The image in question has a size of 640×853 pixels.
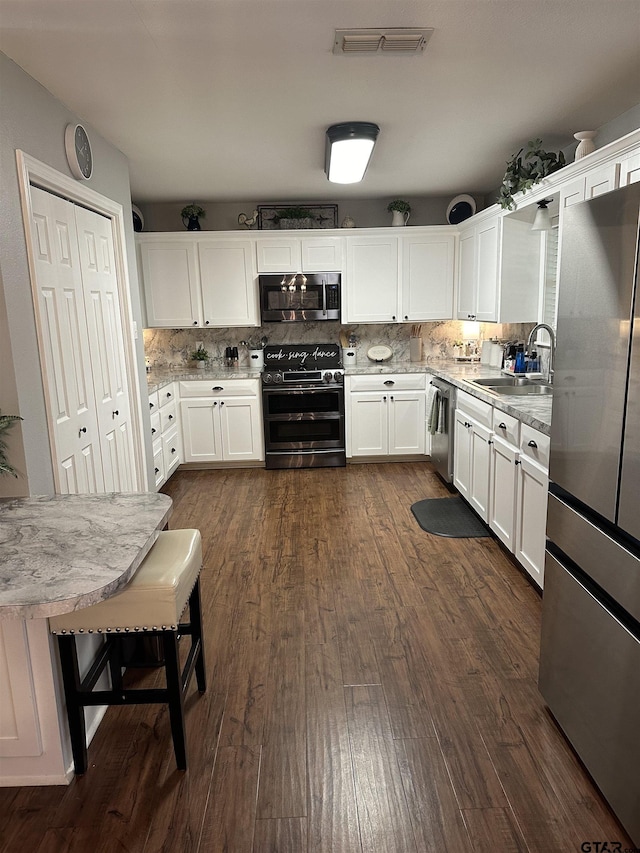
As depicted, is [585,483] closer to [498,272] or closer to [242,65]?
[242,65]

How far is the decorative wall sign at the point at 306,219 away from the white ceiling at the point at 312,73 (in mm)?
1580

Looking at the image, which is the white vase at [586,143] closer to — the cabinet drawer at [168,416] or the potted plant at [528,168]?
the potted plant at [528,168]

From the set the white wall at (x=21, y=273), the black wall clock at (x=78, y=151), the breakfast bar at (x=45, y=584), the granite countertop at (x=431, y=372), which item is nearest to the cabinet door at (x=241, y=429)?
the granite countertop at (x=431, y=372)

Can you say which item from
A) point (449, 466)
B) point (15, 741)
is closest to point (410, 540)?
point (449, 466)

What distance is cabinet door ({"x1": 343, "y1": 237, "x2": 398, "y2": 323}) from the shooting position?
5.52m

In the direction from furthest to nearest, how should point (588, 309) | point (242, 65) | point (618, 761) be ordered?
1. point (242, 65)
2. point (588, 309)
3. point (618, 761)

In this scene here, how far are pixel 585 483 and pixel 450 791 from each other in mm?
1060

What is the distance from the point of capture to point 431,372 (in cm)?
531

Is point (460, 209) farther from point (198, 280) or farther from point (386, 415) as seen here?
point (198, 280)

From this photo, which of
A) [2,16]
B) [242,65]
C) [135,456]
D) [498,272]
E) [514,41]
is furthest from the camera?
[498,272]

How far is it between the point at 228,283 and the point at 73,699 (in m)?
4.32

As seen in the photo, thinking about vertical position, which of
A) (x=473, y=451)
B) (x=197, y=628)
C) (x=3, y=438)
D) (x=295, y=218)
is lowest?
(x=197, y=628)

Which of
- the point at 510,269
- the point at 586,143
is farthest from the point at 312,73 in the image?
the point at 510,269

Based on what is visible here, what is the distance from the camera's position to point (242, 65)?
2426 mm
